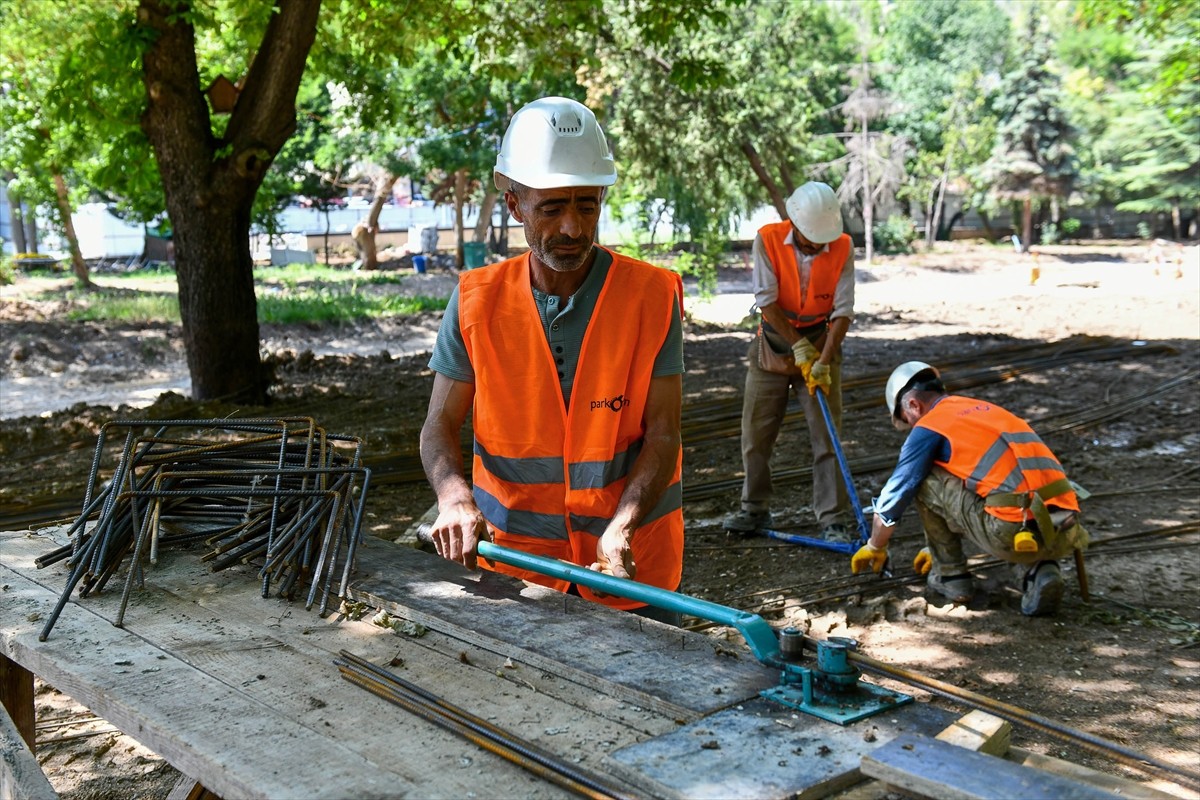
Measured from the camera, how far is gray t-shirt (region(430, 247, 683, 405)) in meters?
3.04

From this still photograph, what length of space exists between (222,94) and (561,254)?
8.39m

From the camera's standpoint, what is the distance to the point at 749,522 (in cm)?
718

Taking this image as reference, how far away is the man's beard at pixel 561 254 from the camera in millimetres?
2895

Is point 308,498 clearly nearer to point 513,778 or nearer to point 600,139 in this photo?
point 600,139

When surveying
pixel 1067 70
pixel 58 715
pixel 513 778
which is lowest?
pixel 58 715

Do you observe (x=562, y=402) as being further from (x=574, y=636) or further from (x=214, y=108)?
(x=214, y=108)

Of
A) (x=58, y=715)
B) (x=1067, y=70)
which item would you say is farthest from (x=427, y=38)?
(x=1067, y=70)

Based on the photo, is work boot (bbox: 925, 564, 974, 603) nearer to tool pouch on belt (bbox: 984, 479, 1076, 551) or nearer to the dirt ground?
the dirt ground

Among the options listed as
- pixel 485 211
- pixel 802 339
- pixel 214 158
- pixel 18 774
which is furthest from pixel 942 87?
pixel 18 774

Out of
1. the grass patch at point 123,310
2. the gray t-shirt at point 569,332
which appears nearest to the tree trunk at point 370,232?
the grass patch at point 123,310

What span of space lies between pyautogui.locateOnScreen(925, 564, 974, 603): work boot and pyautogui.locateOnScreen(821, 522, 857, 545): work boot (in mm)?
881

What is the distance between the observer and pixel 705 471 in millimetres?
8727

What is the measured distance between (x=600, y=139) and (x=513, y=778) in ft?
5.47

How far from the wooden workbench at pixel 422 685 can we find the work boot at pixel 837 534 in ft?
13.6
